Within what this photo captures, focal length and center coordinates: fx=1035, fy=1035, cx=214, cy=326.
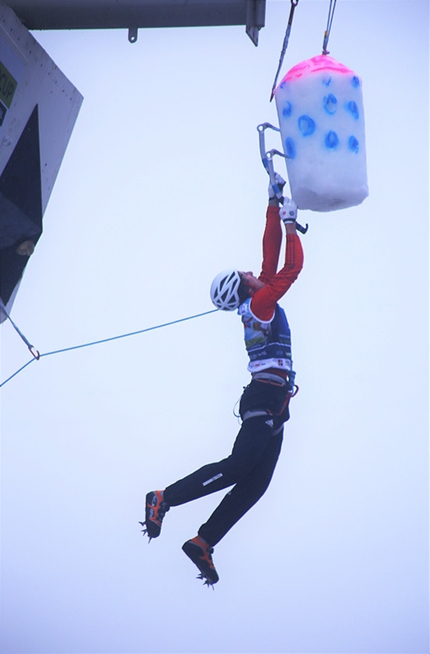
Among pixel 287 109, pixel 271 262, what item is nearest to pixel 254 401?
pixel 271 262

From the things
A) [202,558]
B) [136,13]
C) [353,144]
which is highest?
[136,13]

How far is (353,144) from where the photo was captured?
6625 millimetres

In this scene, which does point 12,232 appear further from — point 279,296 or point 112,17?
point 279,296

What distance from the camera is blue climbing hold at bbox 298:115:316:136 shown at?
661 centimetres

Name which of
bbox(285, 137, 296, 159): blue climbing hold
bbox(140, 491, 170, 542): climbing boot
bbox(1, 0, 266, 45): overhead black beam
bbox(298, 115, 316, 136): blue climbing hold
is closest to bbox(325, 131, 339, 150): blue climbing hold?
bbox(298, 115, 316, 136): blue climbing hold

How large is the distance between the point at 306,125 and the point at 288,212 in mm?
566

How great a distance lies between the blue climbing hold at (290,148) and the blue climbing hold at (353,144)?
0.36 metres

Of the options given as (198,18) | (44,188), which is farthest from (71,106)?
(198,18)

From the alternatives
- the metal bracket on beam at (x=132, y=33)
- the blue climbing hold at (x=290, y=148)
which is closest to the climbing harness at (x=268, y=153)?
the blue climbing hold at (x=290, y=148)

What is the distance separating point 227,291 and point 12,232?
2.32 meters

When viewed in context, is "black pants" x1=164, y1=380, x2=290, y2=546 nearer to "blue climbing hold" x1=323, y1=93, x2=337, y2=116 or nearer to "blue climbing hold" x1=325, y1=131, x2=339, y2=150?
"blue climbing hold" x1=325, y1=131, x2=339, y2=150

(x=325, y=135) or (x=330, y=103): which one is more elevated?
(x=330, y=103)

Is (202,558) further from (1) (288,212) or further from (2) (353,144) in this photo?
(2) (353,144)

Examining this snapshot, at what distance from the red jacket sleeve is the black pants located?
56 centimetres
